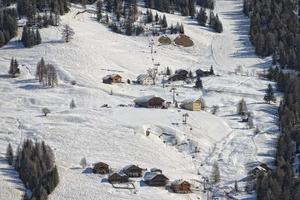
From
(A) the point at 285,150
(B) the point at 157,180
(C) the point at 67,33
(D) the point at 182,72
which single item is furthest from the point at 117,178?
(C) the point at 67,33

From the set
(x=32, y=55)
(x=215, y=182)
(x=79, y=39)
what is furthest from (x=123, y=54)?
(x=215, y=182)

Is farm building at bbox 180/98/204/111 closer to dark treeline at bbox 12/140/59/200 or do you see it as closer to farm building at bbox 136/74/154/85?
farm building at bbox 136/74/154/85

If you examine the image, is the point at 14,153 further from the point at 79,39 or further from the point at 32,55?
the point at 79,39

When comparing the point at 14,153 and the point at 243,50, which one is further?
the point at 243,50

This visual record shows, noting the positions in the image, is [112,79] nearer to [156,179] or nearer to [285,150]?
[285,150]

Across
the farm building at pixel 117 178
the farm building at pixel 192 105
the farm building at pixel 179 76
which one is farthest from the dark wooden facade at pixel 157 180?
the farm building at pixel 179 76

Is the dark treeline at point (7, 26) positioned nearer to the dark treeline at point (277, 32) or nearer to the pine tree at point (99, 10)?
the pine tree at point (99, 10)
